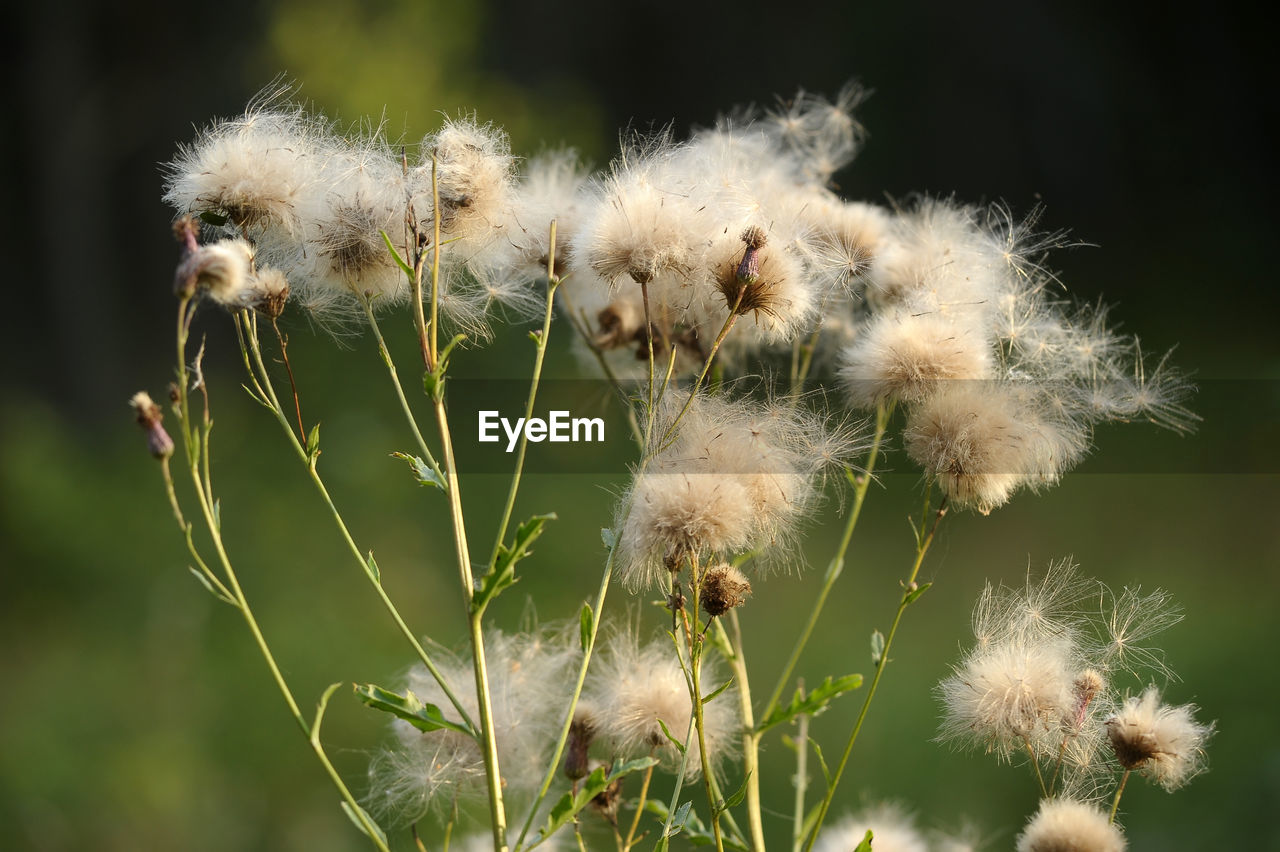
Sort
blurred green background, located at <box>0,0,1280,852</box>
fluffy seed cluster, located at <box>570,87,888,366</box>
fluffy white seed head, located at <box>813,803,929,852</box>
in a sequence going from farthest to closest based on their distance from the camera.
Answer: blurred green background, located at <box>0,0,1280,852</box> < fluffy white seed head, located at <box>813,803,929,852</box> < fluffy seed cluster, located at <box>570,87,888,366</box>

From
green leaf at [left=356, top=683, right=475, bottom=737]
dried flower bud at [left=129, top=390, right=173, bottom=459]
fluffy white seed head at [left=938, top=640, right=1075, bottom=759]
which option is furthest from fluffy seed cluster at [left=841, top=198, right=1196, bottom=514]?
dried flower bud at [left=129, top=390, right=173, bottom=459]

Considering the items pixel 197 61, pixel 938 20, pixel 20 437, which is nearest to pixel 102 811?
pixel 20 437

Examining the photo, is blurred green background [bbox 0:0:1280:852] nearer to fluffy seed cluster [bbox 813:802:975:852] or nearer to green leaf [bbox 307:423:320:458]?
fluffy seed cluster [bbox 813:802:975:852]

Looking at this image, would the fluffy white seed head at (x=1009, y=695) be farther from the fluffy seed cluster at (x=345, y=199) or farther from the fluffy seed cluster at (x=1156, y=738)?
the fluffy seed cluster at (x=345, y=199)

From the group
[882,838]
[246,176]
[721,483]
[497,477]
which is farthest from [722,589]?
[497,477]

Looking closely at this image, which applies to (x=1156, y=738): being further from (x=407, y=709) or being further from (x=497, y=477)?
(x=497, y=477)

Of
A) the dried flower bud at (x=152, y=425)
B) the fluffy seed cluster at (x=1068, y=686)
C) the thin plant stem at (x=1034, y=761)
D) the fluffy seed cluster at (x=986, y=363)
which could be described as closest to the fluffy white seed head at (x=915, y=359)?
the fluffy seed cluster at (x=986, y=363)
